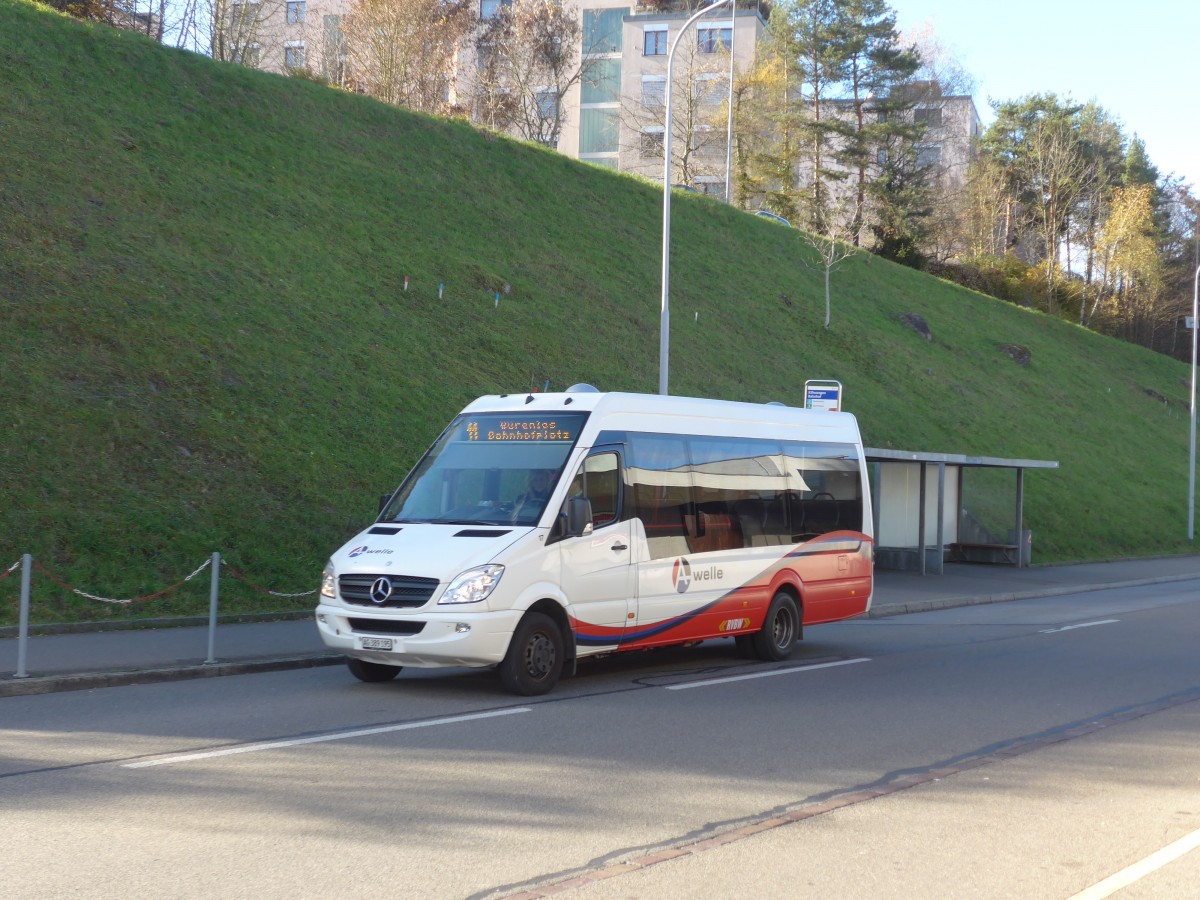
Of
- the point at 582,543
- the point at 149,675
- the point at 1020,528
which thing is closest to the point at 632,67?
the point at 1020,528

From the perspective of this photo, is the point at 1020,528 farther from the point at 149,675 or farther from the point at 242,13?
the point at 242,13

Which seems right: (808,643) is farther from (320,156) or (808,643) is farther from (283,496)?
(320,156)

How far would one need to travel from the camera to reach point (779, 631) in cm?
1395

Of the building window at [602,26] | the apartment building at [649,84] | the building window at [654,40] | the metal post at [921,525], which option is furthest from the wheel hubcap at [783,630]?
the building window at [602,26]

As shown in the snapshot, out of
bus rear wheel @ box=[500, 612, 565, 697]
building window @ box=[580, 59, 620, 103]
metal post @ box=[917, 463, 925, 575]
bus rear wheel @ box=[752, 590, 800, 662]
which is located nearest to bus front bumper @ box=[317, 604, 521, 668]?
bus rear wheel @ box=[500, 612, 565, 697]

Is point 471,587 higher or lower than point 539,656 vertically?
higher

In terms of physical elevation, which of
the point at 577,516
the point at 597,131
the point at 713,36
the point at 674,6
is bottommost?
the point at 577,516

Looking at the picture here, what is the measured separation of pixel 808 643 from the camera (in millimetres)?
16047

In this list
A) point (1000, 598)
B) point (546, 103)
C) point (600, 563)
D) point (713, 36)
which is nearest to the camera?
point (600, 563)

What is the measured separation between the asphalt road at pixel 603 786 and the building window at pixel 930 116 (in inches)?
2381

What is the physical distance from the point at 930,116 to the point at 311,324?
180 ft

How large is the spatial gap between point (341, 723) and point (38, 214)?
15409 millimetres

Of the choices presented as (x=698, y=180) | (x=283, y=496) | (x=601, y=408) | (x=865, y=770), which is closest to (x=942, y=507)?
(x=283, y=496)

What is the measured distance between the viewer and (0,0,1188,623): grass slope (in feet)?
54.6
